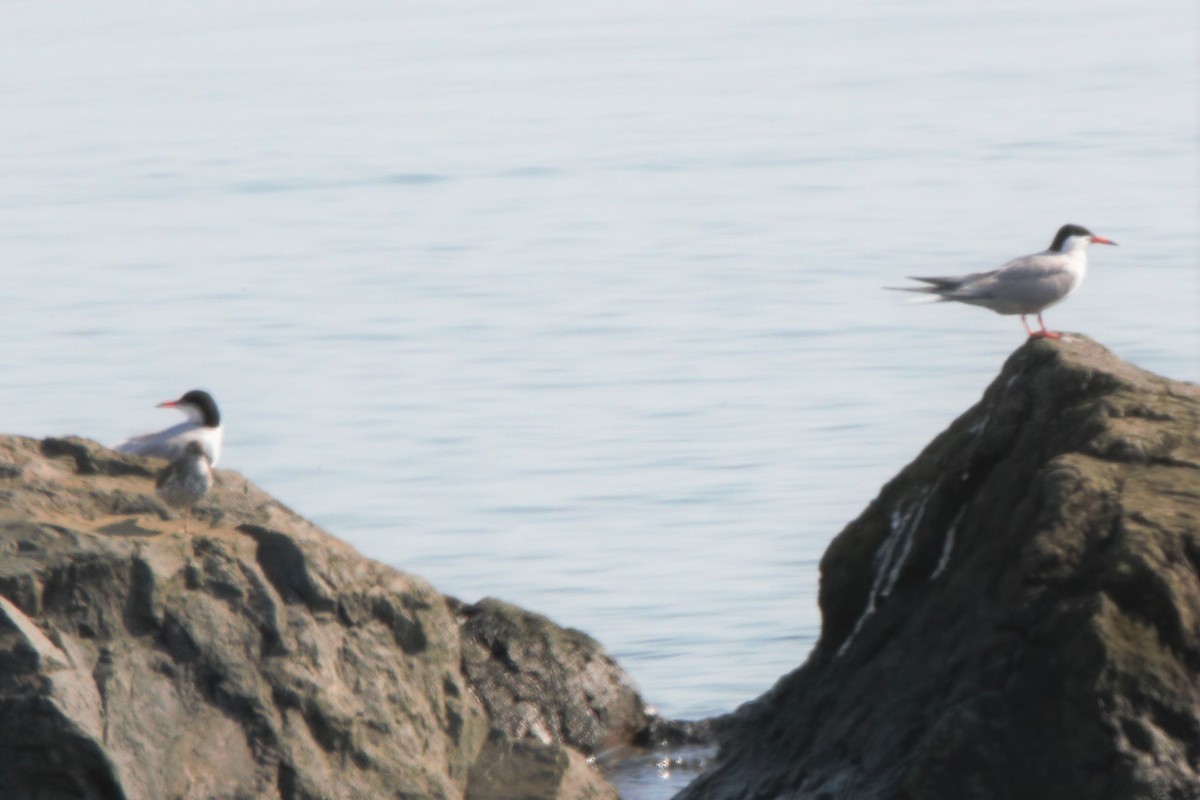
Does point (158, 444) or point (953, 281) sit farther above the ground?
point (953, 281)

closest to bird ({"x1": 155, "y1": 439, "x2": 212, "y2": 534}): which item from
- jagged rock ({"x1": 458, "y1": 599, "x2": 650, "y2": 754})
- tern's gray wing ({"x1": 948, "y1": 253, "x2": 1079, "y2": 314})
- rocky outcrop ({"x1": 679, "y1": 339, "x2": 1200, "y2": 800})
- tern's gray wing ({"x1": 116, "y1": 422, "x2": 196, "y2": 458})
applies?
tern's gray wing ({"x1": 116, "y1": 422, "x2": 196, "y2": 458})

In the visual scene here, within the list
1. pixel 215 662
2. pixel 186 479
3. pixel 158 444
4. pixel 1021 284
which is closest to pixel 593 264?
pixel 1021 284

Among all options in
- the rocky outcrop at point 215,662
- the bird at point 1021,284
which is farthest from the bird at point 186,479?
the bird at point 1021,284

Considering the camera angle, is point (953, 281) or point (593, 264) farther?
point (593, 264)

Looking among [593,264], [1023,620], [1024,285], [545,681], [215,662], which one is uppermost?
[1024,285]

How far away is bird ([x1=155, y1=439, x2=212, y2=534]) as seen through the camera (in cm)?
827

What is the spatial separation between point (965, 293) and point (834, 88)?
3391cm

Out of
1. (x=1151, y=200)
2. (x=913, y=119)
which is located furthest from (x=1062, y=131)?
(x=1151, y=200)

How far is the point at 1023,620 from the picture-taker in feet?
23.0

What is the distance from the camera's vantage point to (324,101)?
45.7 m

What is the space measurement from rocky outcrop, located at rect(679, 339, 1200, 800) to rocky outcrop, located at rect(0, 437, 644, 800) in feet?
4.04

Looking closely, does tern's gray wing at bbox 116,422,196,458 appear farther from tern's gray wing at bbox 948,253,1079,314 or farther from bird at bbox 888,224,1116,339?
tern's gray wing at bbox 948,253,1079,314

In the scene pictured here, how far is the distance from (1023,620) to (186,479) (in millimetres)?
3327

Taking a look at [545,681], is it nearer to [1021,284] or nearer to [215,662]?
[215,662]
